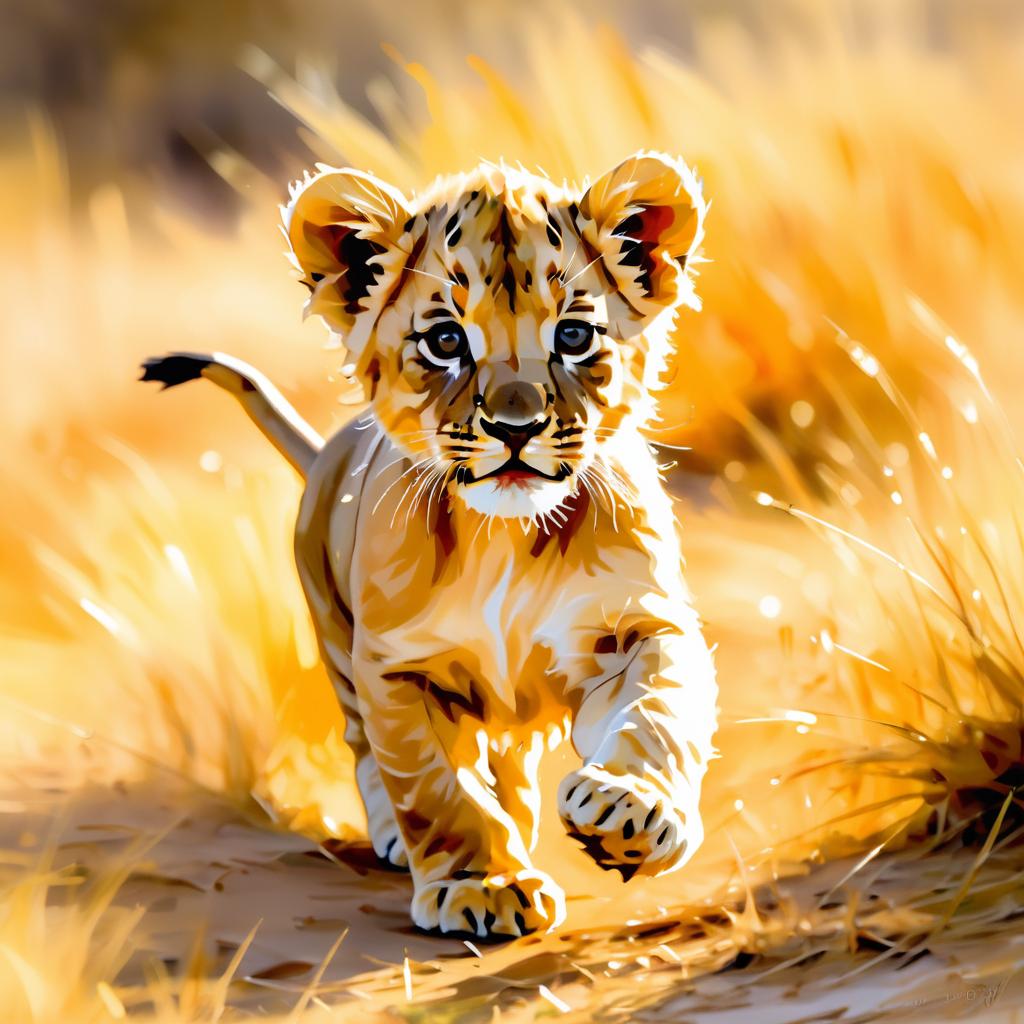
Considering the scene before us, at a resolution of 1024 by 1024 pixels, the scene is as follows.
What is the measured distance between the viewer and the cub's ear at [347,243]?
2494 millimetres

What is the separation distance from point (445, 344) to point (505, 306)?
0.33ft

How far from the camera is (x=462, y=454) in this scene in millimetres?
2354

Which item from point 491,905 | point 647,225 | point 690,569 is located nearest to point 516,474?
point 647,225

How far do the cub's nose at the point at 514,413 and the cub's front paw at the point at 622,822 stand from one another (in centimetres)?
44

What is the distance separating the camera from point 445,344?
7.86 ft

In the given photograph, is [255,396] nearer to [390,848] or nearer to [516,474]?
[390,848]

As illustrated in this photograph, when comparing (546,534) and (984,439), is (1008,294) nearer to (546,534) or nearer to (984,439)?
(984,439)

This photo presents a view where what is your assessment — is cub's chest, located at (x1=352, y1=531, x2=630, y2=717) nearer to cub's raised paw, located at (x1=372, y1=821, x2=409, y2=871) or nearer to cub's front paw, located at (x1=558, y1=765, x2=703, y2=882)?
cub's front paw, located at (x1=558, y1=765, x2=703, y2=882)

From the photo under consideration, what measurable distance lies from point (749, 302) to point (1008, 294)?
0.65m

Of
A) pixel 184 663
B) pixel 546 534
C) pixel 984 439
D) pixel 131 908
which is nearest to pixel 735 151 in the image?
pixel 984 439

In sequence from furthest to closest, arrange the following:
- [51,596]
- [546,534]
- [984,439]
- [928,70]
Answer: [928,70] → [51,596] → [984,439] → [546,534]
